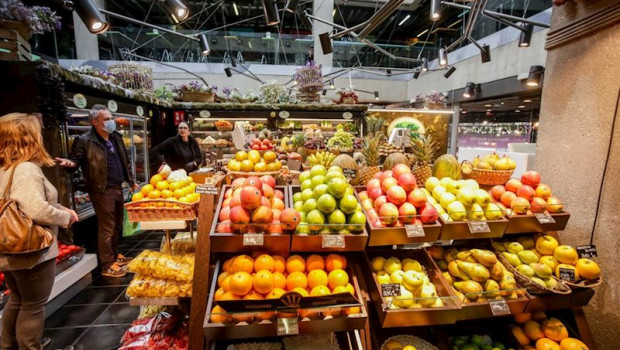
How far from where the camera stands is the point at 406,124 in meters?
8.12

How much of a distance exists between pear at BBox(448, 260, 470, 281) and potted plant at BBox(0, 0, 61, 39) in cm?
478

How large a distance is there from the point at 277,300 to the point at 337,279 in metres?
0.33

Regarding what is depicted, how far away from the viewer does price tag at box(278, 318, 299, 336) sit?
4.53ft

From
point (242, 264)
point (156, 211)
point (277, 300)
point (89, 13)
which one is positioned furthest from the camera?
point (89, 13)

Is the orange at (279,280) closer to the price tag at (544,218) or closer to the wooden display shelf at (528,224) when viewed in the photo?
the wooden display shelf at (528,224)

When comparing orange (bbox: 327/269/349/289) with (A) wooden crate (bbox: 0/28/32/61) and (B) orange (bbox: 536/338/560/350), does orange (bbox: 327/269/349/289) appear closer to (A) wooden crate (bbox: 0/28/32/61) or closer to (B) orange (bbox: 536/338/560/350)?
(B) orange (bbox: 536/338/560/350)

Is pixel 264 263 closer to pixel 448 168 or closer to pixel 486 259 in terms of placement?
pixel 486 259

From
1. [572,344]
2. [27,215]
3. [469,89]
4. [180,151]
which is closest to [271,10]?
[180,151]

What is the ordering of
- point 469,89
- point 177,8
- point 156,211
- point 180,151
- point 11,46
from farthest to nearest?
point 469,89
point 180,151
point 177,8
point 11,46
point 156,211

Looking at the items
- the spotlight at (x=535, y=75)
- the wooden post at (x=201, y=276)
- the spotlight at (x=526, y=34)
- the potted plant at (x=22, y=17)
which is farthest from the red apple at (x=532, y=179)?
the spotlight at (x=535, y=75)

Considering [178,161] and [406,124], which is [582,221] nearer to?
[178,161]

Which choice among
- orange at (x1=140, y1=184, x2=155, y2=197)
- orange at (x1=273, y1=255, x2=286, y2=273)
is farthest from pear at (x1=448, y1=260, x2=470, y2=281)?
orange at (x1=140, y1=184, x2=155, y2=197)

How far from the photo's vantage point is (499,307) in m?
1.64

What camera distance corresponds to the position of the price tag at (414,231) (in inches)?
61.8
